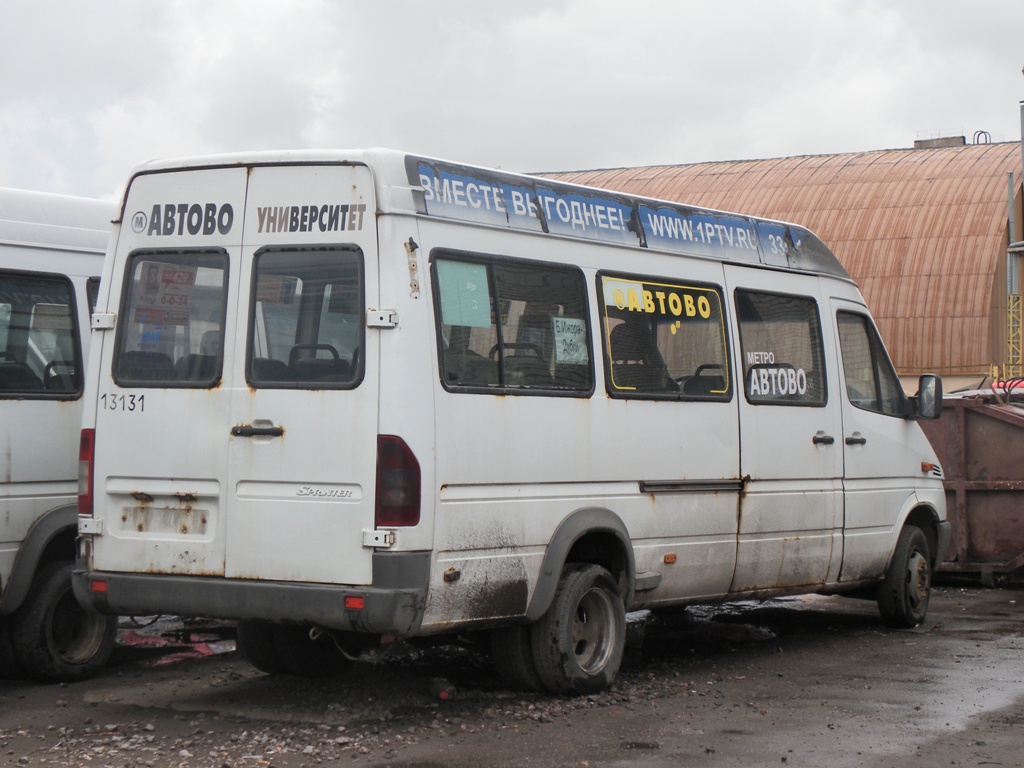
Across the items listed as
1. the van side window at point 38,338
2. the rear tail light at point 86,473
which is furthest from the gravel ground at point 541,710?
the van side window at point 38,338

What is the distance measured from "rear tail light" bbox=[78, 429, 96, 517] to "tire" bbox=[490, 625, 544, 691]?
2171 mm

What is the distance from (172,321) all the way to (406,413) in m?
1.44

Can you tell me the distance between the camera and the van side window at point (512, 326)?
6824 millimetres

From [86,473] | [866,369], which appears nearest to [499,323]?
[86,473]

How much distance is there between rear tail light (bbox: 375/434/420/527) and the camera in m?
6.40

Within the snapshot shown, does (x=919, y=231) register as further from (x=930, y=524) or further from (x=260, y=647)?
(x=260, y=647)

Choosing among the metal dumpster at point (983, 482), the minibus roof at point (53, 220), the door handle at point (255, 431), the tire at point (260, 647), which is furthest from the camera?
the metal dumpster at point (983, 482)

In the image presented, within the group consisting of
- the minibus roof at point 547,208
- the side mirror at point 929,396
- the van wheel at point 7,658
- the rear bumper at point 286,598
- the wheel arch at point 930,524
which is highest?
the minibus roof at point 547,208

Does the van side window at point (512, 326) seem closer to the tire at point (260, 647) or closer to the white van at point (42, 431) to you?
the tire at point (260, 647)

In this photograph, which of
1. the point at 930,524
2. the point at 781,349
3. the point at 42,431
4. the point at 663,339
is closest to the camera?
the point at 42,431

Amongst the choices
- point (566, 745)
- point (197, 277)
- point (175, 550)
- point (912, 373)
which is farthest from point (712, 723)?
point (912, 373)

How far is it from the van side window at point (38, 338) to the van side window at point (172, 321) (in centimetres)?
105

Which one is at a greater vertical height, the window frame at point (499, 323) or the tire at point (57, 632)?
the window frame at point (499, 323)

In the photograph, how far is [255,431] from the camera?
6707 millimetres
